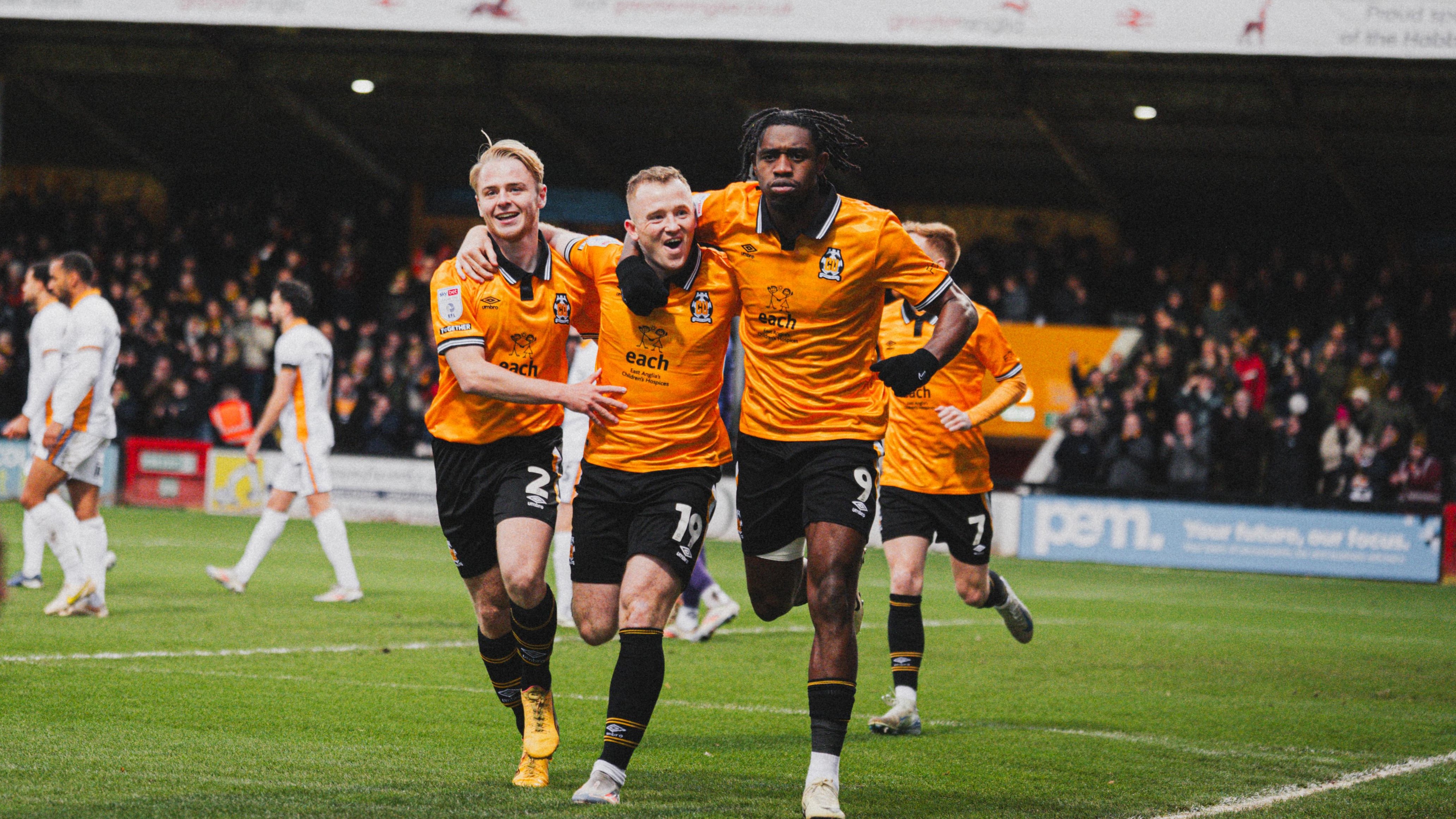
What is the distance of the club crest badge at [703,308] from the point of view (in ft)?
18.5

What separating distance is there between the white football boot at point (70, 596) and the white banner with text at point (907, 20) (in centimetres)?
1246

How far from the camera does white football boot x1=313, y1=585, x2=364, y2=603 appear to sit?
1201cm

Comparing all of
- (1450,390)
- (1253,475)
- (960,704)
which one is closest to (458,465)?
(960,704)

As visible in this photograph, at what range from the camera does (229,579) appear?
1222 centimetres

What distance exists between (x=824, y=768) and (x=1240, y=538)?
46.2ft

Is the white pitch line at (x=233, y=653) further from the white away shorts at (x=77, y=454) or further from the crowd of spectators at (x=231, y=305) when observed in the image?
the crowd of spectators at (x=231, y=305)

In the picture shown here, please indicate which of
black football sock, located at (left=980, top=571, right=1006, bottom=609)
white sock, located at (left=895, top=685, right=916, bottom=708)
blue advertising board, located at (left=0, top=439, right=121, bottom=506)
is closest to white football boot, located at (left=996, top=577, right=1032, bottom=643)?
black football sock, located at (left=980, top=571, right=1006, bottom=609)

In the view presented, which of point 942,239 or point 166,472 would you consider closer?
point 942,239

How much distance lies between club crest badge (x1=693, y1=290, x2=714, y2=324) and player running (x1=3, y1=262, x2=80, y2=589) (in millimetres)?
5883

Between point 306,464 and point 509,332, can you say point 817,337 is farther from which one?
point 306,464

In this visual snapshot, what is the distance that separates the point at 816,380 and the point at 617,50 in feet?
61.9

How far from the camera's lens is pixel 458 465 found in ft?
19.7

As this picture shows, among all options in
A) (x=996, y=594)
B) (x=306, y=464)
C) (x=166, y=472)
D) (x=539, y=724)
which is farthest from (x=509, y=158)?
(x=166, y=472)

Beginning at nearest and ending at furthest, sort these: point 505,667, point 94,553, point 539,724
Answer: point 539,724
point 505,667
point 94,553
